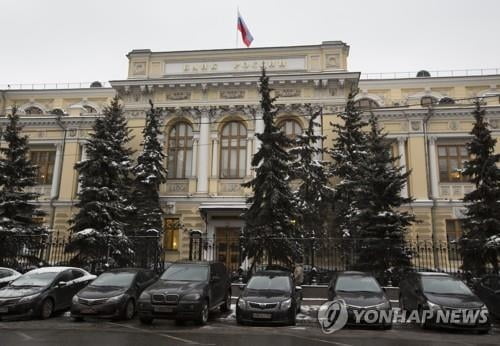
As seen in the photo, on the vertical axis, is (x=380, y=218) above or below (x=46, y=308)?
above

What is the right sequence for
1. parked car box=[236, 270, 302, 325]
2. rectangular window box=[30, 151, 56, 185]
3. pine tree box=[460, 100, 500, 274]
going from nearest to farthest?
parked car box=[236, 270, 302, 325] → pine tree box=[460, 100, 500, 274] → rectangular window box=[30, 151, 56, 185]

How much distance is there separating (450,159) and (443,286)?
19.3 metres

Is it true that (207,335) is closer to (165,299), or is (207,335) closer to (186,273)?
(165,299)

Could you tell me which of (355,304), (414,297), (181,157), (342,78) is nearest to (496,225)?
(414,297)

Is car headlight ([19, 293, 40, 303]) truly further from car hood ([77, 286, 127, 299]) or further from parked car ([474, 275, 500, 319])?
parked car ([474, 275, 500, 319])

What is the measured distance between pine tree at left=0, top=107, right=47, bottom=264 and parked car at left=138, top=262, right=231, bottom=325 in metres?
11.0

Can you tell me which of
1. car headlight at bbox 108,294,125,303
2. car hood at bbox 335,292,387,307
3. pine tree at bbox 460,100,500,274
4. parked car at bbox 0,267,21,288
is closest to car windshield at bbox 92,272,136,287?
car headlight at bbox 108,294,125,303

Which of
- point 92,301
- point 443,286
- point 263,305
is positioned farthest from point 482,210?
point 92,301

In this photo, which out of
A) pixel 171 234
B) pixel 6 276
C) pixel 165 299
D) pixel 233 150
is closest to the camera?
pixel 165 299

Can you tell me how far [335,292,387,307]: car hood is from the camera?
11.7 meters

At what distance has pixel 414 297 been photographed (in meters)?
12.4

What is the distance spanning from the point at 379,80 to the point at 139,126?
20.3 metres

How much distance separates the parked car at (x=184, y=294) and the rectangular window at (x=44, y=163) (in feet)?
75.0

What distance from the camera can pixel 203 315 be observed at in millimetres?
11633
